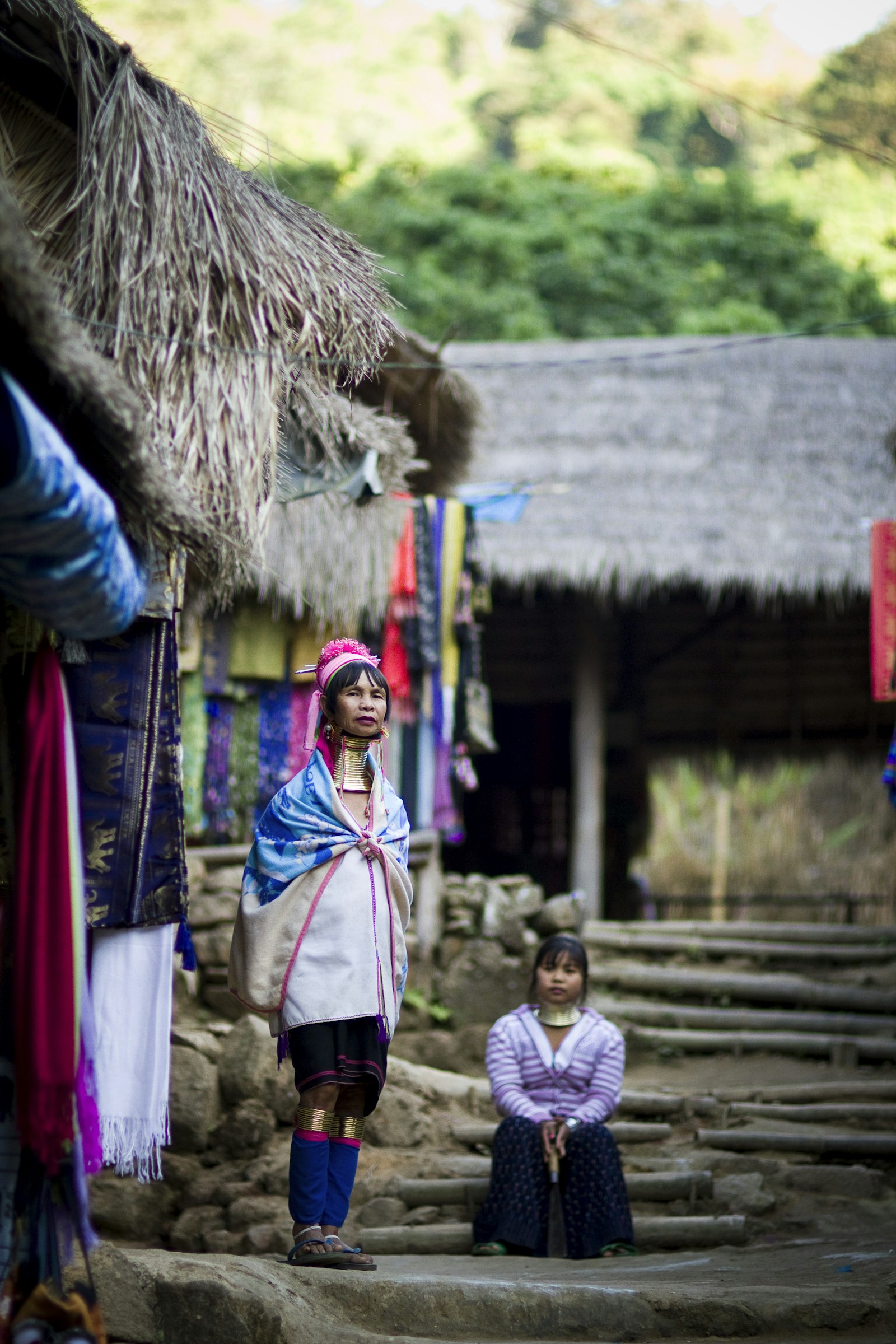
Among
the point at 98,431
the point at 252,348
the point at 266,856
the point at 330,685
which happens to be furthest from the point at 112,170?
the point at 266,856

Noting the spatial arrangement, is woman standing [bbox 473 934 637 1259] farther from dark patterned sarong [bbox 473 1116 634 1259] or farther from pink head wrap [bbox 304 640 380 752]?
pink head wrap [bbox 304 640 380 752]

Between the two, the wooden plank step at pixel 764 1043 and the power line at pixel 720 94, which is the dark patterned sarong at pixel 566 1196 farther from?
the power line at pixel 720 94

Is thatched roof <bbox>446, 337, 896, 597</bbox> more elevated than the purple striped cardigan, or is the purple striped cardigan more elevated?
thatched roof <bbox>446, 337, 896, 597</bbox>

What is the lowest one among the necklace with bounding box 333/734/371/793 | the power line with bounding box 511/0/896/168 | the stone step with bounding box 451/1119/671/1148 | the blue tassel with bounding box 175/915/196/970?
the stone step with bounding box 451/1119/671/1148

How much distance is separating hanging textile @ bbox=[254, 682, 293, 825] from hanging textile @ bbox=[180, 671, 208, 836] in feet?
1.31

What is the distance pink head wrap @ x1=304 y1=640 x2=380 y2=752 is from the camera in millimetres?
4012

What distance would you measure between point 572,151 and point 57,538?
22.4 meters

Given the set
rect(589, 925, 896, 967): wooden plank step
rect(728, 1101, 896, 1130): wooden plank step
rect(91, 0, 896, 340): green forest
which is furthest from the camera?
rect(91, 0, 896, 340): green forest

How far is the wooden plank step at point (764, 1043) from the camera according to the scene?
7.54 metres

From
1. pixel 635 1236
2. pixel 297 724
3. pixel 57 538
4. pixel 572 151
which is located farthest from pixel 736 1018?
pixel 572 151

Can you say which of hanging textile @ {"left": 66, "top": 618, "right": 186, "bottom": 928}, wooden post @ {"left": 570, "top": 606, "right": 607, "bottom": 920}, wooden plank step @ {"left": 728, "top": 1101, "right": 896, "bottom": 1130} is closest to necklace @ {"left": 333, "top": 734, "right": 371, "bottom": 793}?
hanging textile @ {"left": 66, "top": 618, "right": 186, "bottom": 928}

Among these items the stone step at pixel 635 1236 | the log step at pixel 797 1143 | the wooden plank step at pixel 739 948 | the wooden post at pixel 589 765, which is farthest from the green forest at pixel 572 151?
the stone step at pixel 635 1236

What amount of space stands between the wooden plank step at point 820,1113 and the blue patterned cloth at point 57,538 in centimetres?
471

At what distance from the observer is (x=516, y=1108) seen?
4.71 metres
